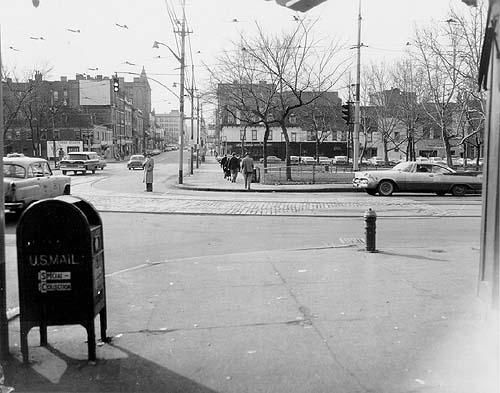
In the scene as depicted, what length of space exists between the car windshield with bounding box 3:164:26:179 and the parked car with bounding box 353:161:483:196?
13.8m

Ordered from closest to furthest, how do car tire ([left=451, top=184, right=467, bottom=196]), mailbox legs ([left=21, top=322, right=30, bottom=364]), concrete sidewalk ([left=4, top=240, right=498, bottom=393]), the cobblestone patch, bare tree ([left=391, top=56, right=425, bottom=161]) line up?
concrete sidewalk ([left=4, top=240, right=498, bottom=393])
mailbox legs ([left=21, top=322, right=30, bottom=364])
the cobblestone patch
car tire ([left=451, top=184, right=467, bottom=196])
bare tree ([left=391, top=56, right=425, bottom=161])

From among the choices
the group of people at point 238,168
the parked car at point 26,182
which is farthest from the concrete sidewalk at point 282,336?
the group of people at point 238,168

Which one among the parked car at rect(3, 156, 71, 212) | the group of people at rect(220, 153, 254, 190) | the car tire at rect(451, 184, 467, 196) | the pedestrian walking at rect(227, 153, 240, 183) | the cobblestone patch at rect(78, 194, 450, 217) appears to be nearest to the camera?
the parked car at rect(3, 156, 71, 212)

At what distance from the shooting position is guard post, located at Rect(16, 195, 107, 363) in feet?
14.8

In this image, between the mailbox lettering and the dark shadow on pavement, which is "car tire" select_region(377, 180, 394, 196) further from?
the mailbox lettering

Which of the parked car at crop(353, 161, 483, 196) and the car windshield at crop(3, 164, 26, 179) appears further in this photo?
the parked car at crop(353, 161, 483, 196)

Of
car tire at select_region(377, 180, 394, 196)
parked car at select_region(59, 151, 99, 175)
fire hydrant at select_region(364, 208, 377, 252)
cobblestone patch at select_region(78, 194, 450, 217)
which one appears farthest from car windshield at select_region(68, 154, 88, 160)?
fire hydrant at select_region(364, 208, 377, 252)

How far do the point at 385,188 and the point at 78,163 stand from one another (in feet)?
90.5

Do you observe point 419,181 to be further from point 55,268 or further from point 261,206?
point 55,268

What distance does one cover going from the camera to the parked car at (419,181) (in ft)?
76.8

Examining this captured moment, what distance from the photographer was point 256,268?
8.23 metres

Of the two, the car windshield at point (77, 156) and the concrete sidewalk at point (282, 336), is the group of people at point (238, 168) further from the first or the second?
the concrete sidewalk at point (282, 336)

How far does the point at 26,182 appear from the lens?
1479cm

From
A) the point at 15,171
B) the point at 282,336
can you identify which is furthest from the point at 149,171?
the point at 282,336
